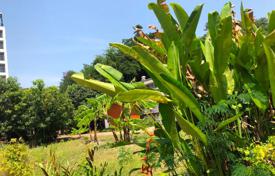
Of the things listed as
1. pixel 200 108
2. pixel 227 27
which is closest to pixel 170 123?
pixel 200 108

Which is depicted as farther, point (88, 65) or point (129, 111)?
point (88, 65)

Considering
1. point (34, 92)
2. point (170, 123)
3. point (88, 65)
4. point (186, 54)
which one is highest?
point (88, 65)

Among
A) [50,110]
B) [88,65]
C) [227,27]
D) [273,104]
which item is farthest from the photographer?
[88,65]

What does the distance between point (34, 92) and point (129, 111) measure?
1017 inches

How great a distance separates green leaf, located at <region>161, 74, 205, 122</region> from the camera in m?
2.56

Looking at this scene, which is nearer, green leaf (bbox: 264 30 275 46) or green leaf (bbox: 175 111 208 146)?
green leaf (bbox: 175 111 208 146)

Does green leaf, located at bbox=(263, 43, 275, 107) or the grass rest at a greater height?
green leaf, located at bbox=(263, 43, 275, 107)

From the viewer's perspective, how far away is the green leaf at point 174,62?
2.77 m

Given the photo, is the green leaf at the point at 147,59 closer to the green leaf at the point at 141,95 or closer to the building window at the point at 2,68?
the green leaf at the point at 141,95

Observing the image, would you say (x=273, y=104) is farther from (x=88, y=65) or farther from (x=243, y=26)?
(x=88, y=65)

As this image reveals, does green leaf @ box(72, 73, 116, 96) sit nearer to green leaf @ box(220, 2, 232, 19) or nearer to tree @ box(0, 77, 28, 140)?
green leaf @ box(220, 2, 232, 19)

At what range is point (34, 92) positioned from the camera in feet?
93.2

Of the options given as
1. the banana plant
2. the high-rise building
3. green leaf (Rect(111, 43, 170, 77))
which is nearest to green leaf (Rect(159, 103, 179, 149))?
green leaf (Rect(111, 43, 170, 77))

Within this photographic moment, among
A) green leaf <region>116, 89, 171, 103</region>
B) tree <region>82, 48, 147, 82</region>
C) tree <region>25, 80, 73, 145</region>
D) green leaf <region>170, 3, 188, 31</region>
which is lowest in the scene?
green leaf <region>116, 89, 171, 103</region>
